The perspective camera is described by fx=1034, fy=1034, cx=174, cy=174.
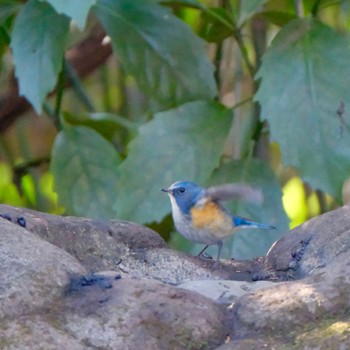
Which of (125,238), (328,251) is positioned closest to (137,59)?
(125,238)

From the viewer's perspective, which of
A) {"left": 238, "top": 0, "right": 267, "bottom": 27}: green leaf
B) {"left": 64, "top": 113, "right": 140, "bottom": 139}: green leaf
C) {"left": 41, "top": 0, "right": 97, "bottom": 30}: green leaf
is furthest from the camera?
{"left": 64, "top": 113, "right": 140, "bottom": 139}: green leaf

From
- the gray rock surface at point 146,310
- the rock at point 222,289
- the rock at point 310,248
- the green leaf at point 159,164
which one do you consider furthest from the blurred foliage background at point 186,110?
the gray rock surface at point 146,310

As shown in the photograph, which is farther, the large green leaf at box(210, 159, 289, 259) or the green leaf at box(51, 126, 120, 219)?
the green leaf at box(51, 126, 120, 219)

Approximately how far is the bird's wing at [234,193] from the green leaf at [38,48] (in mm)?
617

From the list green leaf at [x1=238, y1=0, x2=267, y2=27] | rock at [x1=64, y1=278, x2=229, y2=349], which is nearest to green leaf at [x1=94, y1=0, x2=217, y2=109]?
green leaf at [x1=238, y1=0, x2=267, y2=27]

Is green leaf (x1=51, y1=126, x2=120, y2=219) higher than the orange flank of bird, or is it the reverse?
the orange flank of bird

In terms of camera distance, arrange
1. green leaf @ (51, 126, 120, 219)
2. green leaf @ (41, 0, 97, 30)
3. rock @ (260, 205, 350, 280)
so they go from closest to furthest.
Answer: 1. rock @ (260, 205, 350, 280)
2. green leaf @ (41, 0, 97, 30)
3. green leaf @ (51, 126, 120, 219)

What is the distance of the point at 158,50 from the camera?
12.2 ft

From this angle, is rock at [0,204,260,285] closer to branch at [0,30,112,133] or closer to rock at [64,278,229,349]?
rock at [64,278,229,349]

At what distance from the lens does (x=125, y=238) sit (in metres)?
2.55

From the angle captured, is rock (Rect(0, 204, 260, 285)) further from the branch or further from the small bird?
the branch

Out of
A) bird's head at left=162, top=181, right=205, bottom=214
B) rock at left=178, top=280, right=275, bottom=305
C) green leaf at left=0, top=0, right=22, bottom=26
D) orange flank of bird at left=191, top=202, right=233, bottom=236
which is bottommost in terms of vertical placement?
orange flank of bird at left=191, top=202, right=233, bottom=236

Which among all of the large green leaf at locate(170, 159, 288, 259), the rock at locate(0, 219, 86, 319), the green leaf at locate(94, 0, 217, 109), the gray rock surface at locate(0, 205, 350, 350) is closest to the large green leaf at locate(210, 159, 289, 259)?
the large green leaf at locate(170, 159, 288, 259)

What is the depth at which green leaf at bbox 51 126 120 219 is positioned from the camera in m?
3.79
